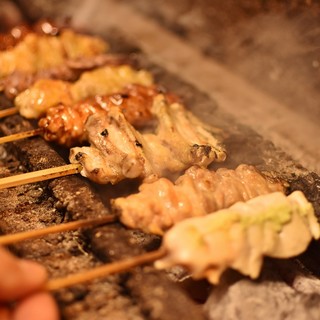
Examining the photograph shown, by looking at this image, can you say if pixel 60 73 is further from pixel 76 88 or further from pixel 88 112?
pixel 88 112

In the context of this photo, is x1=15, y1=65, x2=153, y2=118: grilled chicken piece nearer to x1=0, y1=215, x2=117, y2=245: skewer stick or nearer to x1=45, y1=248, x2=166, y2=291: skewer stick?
x1=0, y1=215, x2=117, y2=245: skewer stick

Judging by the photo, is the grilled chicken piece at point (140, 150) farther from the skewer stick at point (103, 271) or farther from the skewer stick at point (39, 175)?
the skewer stick at point (103, 271)

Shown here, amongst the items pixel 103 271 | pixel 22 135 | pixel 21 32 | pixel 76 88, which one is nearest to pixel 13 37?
pixel 21 32

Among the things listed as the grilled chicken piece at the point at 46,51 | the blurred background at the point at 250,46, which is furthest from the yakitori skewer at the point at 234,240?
the grilled chicken piece at the point at 46,51

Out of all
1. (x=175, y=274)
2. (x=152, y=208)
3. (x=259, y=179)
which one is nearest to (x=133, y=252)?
(x=152, y=208)

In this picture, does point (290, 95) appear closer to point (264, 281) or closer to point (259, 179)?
point (259, 179)

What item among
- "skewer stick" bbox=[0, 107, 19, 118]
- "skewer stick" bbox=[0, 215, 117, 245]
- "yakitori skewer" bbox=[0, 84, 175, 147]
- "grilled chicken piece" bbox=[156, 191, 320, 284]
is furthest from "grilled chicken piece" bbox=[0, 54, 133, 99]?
"grilled chicken piece" bbox=[156, 191, 320, 284]
